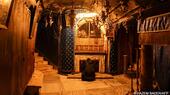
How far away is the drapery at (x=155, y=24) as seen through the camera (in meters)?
9.06

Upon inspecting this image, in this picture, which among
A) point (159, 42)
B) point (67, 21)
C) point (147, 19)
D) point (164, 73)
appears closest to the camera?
point (159, 42)

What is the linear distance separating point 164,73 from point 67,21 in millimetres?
11320

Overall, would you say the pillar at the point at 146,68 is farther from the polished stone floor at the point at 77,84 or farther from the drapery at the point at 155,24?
the polished stone floor at the point at 77,84

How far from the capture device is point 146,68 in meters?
12.6

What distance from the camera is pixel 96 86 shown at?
17.0 m

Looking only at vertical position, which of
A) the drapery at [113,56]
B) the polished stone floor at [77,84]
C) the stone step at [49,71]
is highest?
the drapery at [113,56]

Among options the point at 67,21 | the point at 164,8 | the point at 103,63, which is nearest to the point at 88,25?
the point at 67,21

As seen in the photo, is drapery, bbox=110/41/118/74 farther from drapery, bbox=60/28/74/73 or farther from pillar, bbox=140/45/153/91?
pillar, bbox=140/45/153/91

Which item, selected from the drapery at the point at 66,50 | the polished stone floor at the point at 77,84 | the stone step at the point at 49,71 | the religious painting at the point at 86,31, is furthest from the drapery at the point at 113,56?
the stone step at the point at 49,71

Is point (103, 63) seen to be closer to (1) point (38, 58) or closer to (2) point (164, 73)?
(1) point (38, 58)

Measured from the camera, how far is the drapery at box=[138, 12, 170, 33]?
29.7 ft

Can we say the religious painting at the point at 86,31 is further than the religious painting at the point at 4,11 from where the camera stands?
Yes

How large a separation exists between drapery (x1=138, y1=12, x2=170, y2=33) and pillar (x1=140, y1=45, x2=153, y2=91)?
114cm

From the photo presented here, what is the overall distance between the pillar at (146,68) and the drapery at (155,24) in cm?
114
